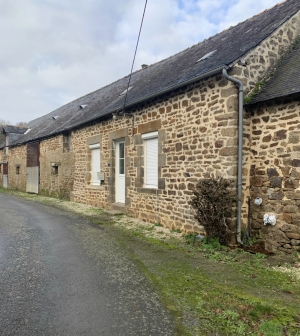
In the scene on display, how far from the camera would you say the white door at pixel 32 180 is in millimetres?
16828

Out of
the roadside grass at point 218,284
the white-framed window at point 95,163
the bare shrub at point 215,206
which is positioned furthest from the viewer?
the white-framed window at point 95,163

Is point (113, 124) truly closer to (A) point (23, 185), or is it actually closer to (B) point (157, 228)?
(B) point (157, 228)

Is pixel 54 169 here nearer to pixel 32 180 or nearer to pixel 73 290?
pixel 32 180

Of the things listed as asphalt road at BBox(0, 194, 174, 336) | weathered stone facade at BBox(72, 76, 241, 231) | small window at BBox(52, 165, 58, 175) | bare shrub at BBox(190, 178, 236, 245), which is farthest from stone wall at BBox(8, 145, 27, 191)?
bare shrub at BBox(190, 178, 236, 245)

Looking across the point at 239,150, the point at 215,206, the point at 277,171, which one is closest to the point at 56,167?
the point at 215,206

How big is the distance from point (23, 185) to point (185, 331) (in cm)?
1850

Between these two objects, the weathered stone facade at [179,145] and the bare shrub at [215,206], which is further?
the weathered stone facade at [179,145]

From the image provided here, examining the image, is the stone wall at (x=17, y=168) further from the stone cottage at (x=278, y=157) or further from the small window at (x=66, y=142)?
the stone cottage at (x=278, y=157)

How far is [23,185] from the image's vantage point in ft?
62.9

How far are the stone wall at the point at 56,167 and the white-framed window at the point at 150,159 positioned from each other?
5.61 metres

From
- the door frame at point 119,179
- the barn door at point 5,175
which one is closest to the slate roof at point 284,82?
the door frame at point 119,179

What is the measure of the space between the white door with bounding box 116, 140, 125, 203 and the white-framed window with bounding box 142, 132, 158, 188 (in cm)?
153

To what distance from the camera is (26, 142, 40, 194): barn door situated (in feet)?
55.3

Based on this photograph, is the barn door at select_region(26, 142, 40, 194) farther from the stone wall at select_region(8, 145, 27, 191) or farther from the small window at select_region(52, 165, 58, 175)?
the small window at select_region(52, 165, 58, 175)
